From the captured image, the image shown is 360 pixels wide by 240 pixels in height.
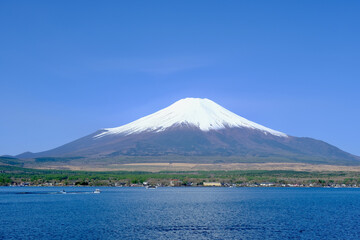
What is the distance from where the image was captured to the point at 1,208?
60.2 metres

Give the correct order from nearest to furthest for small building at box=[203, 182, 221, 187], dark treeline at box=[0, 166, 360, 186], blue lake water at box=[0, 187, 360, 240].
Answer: blue lake water at box=[0, 187, 360, 240], small building at box=[203, 182, 221, 187], dark treeline at box=[0, 166, 360, 186]

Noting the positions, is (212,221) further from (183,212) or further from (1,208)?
(1,208)

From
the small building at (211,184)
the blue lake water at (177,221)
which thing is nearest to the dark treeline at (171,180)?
the small building at (211,184)

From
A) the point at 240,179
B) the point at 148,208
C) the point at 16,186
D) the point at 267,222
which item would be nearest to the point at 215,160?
the point at 240,179

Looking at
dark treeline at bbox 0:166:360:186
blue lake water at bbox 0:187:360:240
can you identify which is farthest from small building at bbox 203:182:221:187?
blue lake water at bbox 0:187:360:240

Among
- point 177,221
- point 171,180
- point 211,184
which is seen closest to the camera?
point 177,221

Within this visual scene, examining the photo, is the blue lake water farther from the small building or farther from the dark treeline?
the dark treeline

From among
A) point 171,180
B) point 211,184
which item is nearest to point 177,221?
point 211,184

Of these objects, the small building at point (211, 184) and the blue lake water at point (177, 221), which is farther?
the small building at point (211, 184)

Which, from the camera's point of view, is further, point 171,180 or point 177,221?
point 171,180

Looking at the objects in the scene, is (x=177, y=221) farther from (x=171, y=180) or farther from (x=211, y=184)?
(x=171, y=180)

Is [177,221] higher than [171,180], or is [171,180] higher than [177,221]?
[171,180]

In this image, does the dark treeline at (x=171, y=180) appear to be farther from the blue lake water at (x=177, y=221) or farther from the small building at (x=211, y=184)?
the blue lake water at (x=177, y=221)

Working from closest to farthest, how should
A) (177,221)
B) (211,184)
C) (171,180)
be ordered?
1. (177,221)
2. (211,184)
3. (171,180)
